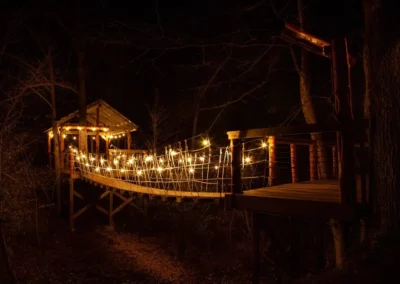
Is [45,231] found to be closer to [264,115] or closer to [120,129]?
[120,129]

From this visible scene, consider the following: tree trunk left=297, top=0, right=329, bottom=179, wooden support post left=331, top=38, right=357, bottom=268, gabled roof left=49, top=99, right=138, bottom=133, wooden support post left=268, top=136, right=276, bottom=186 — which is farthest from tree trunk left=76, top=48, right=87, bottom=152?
wooden support post left=331, top=38, right=357, bottom=268

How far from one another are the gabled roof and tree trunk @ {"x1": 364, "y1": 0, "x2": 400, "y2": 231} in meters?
Answer: 11.0

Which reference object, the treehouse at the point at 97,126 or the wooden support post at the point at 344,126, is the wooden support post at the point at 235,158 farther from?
the treehouse at the point at 97,126

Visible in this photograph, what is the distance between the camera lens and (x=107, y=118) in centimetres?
1466

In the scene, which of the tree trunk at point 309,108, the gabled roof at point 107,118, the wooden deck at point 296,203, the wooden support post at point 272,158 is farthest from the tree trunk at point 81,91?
the wooden deck at point 296,203

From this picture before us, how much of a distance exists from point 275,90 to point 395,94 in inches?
432

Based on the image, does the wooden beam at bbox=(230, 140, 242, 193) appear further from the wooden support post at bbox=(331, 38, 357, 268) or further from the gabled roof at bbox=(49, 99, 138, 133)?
the gabled roof at bbox=(49, 99, 138, 133)

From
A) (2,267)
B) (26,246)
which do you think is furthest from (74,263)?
(2,267)

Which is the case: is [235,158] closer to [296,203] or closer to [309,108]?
[296,203]

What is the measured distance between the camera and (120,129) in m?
13.9

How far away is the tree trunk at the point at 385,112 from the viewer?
11.1ft

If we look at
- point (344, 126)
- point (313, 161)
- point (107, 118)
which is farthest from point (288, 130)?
point (107, 118)

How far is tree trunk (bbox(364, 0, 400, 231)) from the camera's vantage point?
11.1 feet

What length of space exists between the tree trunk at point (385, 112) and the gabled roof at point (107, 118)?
10977mm
